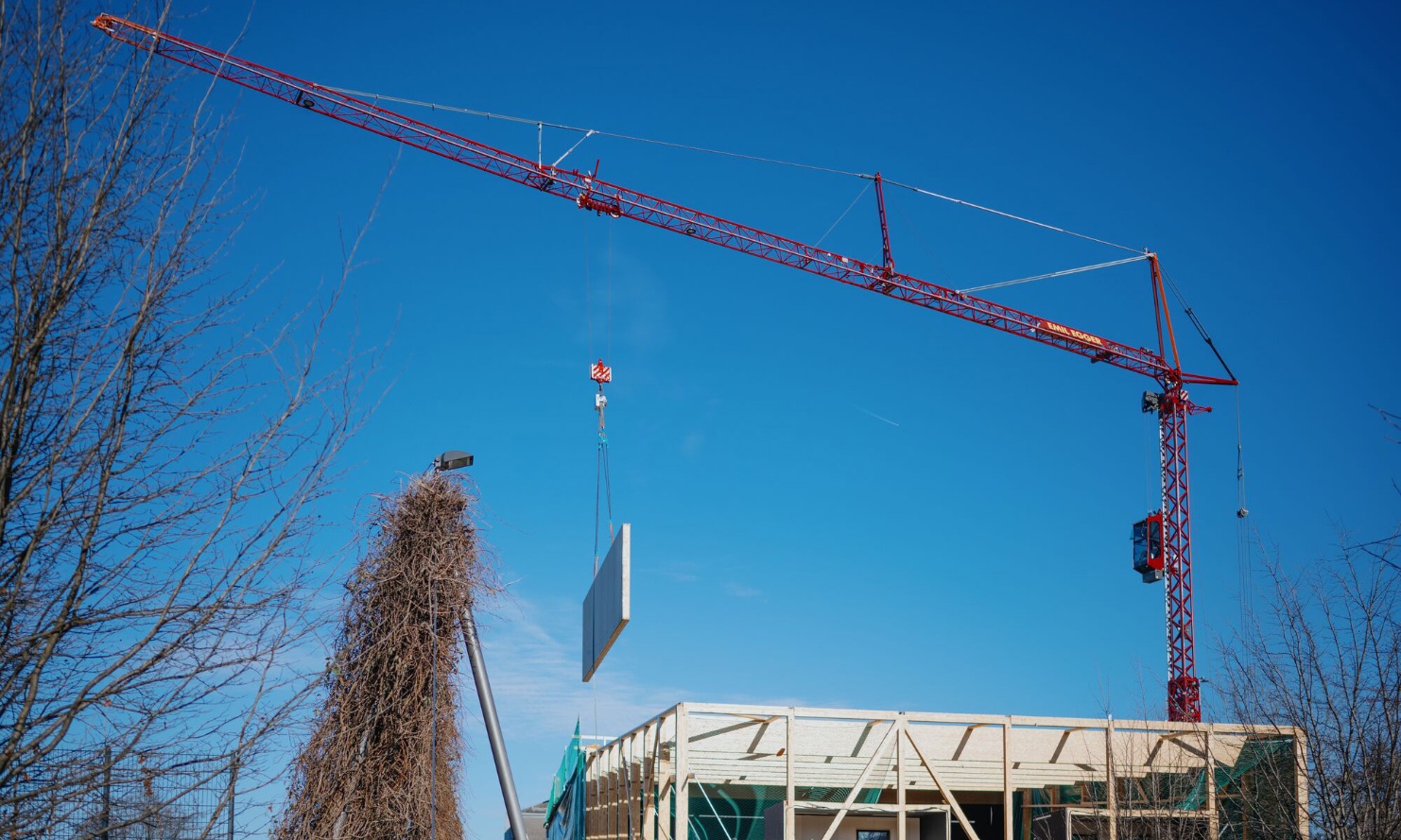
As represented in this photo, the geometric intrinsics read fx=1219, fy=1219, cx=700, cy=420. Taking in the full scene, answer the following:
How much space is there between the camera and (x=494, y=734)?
10.3 m

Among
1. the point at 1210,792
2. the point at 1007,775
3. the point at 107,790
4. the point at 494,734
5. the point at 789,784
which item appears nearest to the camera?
the point at 107,790

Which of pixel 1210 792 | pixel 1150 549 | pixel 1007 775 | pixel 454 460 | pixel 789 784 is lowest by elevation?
pixel 1210 792

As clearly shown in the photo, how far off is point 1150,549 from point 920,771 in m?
33.7

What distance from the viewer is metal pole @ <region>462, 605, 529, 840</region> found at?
33.0 feet

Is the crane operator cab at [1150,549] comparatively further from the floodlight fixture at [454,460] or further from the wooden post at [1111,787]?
the floodlight fixture at [454,460]

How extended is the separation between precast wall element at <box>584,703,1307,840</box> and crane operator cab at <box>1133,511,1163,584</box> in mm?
32138

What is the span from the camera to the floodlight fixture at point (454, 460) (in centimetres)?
1060

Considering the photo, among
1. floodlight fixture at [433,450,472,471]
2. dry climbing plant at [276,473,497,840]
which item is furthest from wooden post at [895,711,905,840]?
floodlight fixture at [433,450,472,471]

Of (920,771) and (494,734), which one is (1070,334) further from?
(494,734)

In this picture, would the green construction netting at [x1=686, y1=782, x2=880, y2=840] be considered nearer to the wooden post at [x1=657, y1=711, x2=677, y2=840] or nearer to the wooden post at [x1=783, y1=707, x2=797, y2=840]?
the wooden post at [x1=657, y1=711, x2=677, y2=840]

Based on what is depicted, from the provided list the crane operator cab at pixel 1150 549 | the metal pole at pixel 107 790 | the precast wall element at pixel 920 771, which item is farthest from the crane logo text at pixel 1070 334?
the metal pole at pixel 107 790

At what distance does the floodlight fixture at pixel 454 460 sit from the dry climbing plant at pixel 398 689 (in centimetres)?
41

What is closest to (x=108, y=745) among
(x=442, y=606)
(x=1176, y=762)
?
(x=442, y=606)

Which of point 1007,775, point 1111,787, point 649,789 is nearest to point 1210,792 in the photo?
point 1111,787
